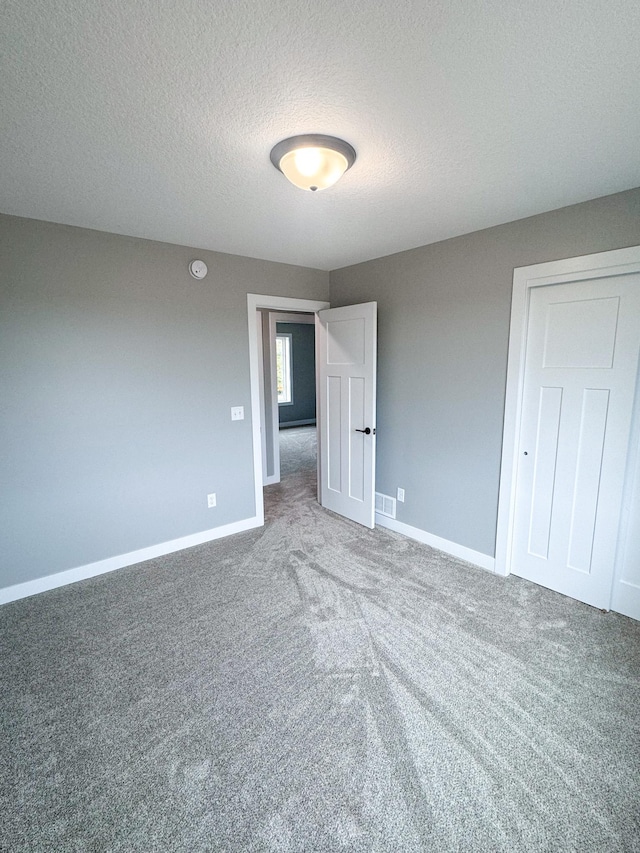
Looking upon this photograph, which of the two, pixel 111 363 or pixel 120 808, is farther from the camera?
pixel 111 363

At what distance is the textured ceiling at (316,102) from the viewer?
1.05 m

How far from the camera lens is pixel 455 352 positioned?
2973 mm

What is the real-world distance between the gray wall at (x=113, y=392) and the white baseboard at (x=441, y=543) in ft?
4.75

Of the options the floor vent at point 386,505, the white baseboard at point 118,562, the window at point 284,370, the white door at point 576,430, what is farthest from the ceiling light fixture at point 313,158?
the window at point 284,370

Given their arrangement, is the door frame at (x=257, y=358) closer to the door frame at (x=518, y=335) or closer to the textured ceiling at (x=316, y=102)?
the textured ceiling at (x=316, y=102)

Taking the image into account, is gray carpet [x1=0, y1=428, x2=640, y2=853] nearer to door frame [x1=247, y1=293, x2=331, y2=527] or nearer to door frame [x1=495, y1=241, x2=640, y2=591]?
door frame [x1=495, y1=241, x2=640, y2=591]

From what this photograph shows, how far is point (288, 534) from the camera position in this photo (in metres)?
3.55

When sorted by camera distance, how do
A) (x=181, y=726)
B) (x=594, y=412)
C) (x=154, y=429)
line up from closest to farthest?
1. (x=181, y=726)
2. (x=594, y=412)
3. (x=154, y=429)

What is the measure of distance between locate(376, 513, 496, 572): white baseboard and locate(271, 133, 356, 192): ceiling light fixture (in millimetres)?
2714

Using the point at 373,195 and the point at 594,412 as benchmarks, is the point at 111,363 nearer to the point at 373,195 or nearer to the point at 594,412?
the point at 373,195

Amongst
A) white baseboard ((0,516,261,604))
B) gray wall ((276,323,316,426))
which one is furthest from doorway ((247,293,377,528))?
gray wall ((276,323,316,426))

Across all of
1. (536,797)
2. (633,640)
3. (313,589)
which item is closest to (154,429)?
(313,589)

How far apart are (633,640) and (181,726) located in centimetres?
242

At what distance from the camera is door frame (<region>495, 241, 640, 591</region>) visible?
2164 mm
